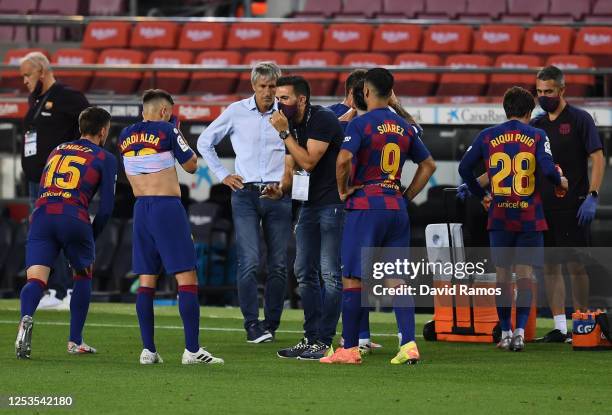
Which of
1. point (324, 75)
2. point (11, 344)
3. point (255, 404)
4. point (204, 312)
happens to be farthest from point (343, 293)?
point (324, 75)

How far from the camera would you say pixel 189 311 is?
27.7ft

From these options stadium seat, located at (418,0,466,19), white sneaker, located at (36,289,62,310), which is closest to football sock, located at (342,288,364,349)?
white sneaker, located at (36,289,62,310)

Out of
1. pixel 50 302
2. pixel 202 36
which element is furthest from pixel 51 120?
pixel 202 36

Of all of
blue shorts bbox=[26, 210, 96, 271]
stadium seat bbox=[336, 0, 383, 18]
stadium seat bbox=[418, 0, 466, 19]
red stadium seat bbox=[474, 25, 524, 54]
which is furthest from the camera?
stadium seat bbox=[336, 0, 383, 18]

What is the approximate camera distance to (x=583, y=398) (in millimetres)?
7051

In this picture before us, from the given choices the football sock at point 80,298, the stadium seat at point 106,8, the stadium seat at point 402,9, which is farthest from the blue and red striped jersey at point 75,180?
the stadium seat at point 106,8

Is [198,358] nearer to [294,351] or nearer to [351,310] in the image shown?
[294,351]

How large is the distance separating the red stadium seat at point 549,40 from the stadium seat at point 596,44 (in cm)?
16

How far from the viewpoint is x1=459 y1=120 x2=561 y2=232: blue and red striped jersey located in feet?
31.5

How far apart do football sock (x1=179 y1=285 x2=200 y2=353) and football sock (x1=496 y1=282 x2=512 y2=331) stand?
2444 mm

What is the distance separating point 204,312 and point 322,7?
11.5m

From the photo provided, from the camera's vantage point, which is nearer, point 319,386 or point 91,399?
point 91,399

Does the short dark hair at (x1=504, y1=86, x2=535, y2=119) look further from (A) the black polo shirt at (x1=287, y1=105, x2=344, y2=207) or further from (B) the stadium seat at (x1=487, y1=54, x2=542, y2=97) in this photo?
(B) the stadium seat at (x1=487, y1=54, x2=542, y2=97)

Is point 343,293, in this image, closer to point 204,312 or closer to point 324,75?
point 204,312
